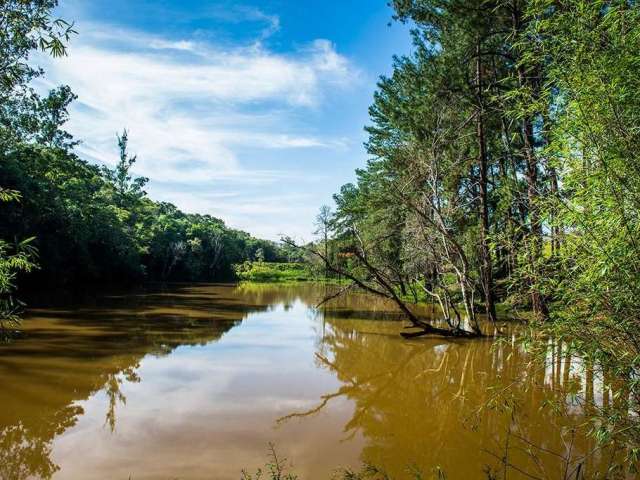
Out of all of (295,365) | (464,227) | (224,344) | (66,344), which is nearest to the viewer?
(295,365)

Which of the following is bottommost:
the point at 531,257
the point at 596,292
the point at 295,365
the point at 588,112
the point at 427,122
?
the point at 295,365

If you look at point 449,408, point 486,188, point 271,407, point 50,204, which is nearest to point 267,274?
point 50,204

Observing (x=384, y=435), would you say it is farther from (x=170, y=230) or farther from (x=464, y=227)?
(x=170, y=230)

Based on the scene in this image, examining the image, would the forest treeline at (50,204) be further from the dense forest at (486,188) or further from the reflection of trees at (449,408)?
the reflection of trees at (449,408)

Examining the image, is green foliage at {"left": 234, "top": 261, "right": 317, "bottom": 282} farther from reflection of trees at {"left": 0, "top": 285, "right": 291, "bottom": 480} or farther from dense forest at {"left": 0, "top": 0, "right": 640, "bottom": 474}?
reflection of trees at {"left": 0, "top": 285, "right": 291, "bottom": 480}

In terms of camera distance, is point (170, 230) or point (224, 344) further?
point (170, 230)

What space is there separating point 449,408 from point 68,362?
729 cm

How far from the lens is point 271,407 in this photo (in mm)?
6715

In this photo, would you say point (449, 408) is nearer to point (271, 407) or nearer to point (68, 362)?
point (271, 407)

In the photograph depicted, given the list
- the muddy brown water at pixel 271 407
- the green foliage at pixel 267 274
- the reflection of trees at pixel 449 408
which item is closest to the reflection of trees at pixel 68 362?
the muddy brown water at pixel 271 407

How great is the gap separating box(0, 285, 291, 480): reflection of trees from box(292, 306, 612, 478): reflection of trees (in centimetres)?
325

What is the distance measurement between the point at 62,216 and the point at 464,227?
20.5 m

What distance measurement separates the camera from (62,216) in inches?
920

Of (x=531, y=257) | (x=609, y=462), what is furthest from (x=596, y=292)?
(x=609, y=462)
